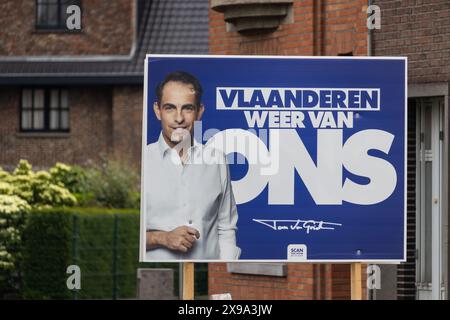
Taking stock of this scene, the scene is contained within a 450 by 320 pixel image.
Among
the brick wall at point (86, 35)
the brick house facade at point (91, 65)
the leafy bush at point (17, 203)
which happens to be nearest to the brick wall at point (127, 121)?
the brick house facade at point (91, 65)

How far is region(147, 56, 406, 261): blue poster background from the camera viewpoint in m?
10.1

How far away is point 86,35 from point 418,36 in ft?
99.7

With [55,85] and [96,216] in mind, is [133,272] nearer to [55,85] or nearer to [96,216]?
[96,216]

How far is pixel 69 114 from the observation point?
4506 centimetres

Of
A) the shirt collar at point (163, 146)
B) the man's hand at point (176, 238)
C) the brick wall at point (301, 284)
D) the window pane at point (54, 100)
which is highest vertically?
the window pane at point (54, 100)

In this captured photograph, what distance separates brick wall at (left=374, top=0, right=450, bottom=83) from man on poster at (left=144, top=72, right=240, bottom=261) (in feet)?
16.1

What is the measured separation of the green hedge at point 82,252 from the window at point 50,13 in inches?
637

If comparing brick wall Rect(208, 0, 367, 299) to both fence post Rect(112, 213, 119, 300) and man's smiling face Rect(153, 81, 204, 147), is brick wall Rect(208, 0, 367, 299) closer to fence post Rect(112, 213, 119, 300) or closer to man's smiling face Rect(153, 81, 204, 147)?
man's smiling face Rect(153, 81, 204, 147)

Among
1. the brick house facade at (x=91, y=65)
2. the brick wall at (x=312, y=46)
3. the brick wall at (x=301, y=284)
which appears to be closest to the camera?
the brick wall at (x=312, y=46)

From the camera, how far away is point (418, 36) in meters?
14.8

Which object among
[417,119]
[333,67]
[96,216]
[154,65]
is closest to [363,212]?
[333,67]

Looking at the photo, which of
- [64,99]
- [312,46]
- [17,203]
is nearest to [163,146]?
[312,46]

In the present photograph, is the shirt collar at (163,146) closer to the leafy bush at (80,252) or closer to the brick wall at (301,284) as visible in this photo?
the brick wall at (301,284)
